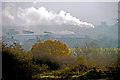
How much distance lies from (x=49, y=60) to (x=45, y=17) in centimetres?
116

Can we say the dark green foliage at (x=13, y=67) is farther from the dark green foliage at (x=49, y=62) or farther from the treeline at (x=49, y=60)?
the dark green foliage at (x=49, y=62)

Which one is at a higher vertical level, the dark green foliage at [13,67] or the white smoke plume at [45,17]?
the white smoke plume at [45,17]

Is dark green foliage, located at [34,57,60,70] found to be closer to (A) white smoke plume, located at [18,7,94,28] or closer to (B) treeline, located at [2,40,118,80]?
(B) treeline, located at [2,40,118,80]

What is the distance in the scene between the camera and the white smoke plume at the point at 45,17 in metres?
4.32

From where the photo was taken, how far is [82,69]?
392cm

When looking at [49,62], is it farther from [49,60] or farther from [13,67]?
[13,67]

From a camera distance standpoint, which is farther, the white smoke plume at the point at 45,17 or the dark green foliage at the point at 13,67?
the white smoke plume at the point at 45,17

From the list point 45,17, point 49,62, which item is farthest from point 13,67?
point 45,17

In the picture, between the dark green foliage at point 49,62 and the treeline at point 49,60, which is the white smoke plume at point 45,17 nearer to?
the treeline at point 49,60

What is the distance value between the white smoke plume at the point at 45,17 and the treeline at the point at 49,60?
0.57 metres

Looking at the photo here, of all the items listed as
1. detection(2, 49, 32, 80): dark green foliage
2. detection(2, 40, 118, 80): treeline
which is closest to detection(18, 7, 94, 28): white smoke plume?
detection(2, 40, 118, 80): treeline

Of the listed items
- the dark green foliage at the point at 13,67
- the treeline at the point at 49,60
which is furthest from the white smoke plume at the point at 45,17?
the dark green foliage at the point at 13,67

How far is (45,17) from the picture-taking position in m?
4.36

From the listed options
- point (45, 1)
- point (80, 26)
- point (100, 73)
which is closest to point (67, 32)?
point (80, 26)
